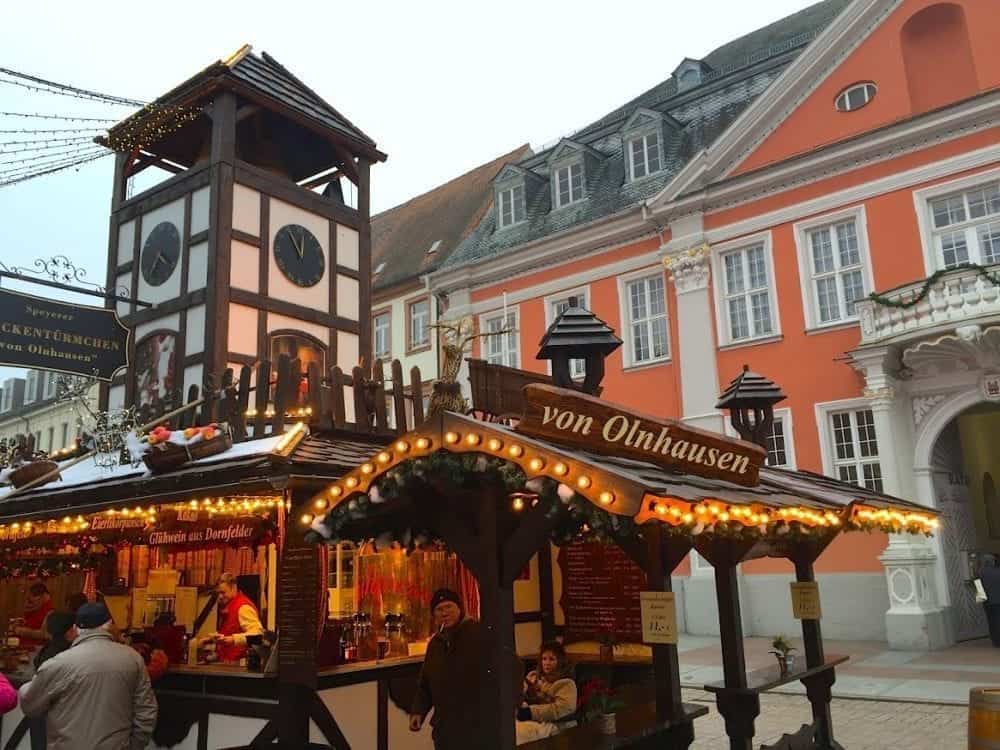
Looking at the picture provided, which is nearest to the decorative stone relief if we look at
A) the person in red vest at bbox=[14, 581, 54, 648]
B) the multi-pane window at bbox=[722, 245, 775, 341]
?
the multi-pane window at bbox=[722, 245, 775, 341]

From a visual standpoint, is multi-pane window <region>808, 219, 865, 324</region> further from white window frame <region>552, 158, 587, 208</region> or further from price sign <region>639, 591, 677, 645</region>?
price sign <region>639, 591, 677, 645</region>

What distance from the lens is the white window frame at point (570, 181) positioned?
2303cm

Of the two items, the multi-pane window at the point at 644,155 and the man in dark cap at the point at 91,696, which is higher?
the multi-pane window at the point at 644,155

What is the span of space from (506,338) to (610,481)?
61.6 ft

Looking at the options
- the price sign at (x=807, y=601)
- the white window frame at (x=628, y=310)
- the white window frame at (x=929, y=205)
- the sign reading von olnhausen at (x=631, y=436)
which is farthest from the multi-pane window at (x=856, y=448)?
the sign reading von olnhausen at (x=631, y=436)

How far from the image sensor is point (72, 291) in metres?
11.6

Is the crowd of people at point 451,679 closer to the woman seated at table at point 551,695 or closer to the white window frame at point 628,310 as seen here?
the woman seated at table at point 551,695

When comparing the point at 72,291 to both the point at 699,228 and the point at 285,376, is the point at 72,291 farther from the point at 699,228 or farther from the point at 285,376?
the point at 699,228

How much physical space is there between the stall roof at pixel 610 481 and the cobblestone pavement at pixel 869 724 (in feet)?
12.6

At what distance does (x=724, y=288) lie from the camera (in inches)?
755

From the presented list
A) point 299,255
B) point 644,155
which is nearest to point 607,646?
point 299,255

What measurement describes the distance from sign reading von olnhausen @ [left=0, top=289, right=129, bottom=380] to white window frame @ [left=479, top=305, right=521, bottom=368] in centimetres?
1192

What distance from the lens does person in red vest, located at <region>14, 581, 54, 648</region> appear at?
10.2 metres

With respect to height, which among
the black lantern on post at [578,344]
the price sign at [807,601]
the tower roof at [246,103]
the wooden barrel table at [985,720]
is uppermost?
the tower roof at [246,103]
